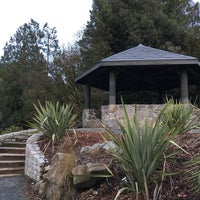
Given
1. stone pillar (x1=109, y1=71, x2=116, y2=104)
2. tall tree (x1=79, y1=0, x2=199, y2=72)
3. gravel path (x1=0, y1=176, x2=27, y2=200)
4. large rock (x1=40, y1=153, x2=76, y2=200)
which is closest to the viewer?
large rock (x1=40, y1=153, x2=76, y2=200)

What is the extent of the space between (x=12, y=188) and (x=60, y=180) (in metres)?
1.50

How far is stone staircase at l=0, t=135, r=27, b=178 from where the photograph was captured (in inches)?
259

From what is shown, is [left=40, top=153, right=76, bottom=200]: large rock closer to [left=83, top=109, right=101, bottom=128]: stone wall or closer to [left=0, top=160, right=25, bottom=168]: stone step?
[left=0, top=160, right=25, bottom=168]: stone step

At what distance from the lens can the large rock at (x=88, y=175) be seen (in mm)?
3926

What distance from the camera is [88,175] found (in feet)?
13.0

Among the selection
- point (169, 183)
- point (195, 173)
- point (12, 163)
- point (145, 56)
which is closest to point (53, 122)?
point (12, 163)

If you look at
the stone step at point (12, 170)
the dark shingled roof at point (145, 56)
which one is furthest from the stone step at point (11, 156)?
the dark shingled roof at point (145, 56)

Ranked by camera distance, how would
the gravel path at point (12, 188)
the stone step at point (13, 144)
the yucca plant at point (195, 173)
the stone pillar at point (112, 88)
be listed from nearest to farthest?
the yucca plant at point (195, 173), the gravel path at point (12, 188), the stone step at point (13, 144), the stone pillar at point (112, 88)

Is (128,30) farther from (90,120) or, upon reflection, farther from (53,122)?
(53,122)

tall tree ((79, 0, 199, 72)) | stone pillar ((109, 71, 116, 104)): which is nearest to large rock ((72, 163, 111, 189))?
stone pillar ((109, 71, 116, 104))

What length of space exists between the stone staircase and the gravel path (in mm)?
405

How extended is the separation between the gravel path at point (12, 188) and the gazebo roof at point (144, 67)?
494cm

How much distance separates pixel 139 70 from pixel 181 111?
6.16 metres

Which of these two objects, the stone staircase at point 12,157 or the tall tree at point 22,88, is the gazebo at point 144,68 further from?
the tall tree at point 22,88
